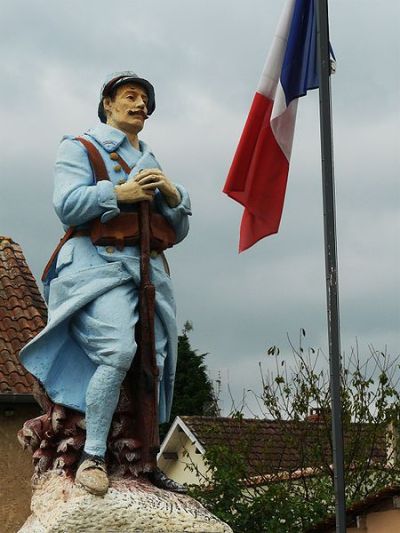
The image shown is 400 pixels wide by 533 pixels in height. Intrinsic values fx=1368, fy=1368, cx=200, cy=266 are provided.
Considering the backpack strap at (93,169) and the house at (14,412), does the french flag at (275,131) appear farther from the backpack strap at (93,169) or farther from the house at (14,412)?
the house at (14,412)

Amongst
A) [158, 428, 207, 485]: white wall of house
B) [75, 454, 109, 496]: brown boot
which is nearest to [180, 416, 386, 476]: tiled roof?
[158, 428, 207, 485]: white wall of house

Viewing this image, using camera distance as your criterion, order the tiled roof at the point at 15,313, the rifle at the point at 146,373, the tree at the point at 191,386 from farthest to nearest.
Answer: the tree at the point at 191,386
the tiled roof at the point at 15,313
the rifle at the point at 146,373

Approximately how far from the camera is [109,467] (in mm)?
8820

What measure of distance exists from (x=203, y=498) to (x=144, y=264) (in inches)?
405

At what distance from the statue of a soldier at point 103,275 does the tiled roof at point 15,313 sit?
9.40m

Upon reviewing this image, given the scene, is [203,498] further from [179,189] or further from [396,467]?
[179,189]

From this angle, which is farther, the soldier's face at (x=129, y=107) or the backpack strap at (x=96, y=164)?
the soldier's face at (x=129, y=107)

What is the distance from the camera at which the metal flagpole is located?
29.4 feet

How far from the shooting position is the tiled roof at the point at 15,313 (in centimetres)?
1872

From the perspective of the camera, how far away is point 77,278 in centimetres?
896

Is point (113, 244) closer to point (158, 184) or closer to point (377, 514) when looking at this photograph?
point (158, 184)

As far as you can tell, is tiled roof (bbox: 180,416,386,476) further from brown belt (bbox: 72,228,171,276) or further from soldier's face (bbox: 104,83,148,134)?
soldier's face (bbox: 104,83,148,134)

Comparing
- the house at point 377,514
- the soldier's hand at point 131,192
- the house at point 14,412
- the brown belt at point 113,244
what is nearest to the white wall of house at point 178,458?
the house at point 14,412

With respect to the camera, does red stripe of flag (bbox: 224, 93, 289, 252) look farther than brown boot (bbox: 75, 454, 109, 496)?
Yes
